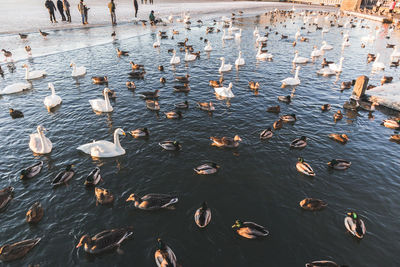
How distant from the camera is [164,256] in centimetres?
822

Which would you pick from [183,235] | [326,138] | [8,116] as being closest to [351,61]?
[326,138]

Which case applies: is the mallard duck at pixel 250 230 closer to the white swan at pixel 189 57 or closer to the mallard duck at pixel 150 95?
the mallard duck at pixel 150 95

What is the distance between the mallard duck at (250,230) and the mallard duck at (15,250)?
7947mm

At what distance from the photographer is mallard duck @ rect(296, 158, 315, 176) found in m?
12.2

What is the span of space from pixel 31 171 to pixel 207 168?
9.29 metres

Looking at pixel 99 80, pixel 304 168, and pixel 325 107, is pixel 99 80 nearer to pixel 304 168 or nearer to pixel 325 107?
pixel 304 168

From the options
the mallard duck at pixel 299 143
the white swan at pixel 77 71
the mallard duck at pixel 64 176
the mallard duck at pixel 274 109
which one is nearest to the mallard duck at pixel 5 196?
the mallard duck at pixel 64 176

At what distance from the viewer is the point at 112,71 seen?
88.4ft

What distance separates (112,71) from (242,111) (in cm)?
Answer: 1698

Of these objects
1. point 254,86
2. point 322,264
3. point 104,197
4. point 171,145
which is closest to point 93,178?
point 104,197

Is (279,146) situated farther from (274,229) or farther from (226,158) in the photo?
(274,229)

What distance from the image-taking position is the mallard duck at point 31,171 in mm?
11711

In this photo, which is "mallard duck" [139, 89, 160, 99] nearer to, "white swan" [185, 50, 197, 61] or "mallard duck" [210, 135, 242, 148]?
"mallard duck" [210, 135, 242, 148]

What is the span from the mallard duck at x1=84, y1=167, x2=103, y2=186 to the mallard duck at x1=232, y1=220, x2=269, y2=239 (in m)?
7.09
